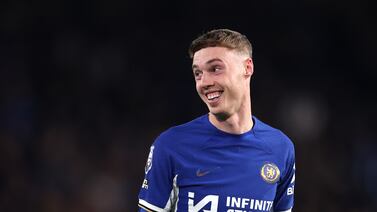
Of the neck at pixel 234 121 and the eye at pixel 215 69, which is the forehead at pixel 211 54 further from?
the neck at pixel 234 121

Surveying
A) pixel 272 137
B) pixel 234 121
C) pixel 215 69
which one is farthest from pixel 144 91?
pixel 215 69

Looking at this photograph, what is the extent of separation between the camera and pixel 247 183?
141 inches

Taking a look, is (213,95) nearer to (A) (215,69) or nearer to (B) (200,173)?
(A) (215,69)

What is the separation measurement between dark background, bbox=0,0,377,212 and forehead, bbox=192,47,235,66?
423cm

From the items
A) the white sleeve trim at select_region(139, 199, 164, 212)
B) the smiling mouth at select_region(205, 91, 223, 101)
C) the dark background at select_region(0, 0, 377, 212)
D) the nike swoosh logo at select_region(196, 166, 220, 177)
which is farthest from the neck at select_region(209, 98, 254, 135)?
the dark background at select_region(0, 0, 377, 212)

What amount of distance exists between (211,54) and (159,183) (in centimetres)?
67

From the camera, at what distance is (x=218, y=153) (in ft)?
11.9

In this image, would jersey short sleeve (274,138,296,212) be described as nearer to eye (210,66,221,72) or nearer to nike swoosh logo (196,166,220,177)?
nike swoosh logo (196,166,220,177)

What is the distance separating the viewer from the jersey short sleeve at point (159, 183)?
3.47 m

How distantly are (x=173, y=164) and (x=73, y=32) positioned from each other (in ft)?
19.5

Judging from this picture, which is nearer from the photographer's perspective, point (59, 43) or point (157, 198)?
point (157, 198)

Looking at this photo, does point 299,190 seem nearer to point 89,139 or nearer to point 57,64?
point 89,139

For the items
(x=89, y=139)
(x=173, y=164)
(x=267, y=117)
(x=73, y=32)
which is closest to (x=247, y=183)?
(x=173, y=164)

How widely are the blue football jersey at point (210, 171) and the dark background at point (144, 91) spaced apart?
13.3 ft
